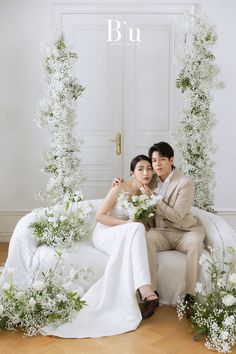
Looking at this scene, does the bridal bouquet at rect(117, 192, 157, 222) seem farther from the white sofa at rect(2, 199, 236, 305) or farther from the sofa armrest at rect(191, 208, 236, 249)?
the sofa armrest at rect(191, 208, 236, 249)

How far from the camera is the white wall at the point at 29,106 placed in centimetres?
644

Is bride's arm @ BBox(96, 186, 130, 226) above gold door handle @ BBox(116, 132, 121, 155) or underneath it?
underneath

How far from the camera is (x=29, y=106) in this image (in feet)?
21.7

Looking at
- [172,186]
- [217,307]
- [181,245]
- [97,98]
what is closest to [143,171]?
[172,186]

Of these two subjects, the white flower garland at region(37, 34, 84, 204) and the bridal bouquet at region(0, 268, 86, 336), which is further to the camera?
the white flower garland at region(37, 34, 84, 204)

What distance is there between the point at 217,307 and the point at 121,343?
0.74 metres

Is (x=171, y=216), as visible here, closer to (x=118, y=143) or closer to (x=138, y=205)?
(x=138, y=205)

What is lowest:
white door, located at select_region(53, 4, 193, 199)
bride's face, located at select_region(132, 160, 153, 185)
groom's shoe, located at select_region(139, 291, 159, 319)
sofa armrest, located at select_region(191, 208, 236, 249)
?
groom's shoe, located at select_region(139, 291, 159, 319)

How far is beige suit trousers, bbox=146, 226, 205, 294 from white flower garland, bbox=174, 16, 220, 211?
1328 mm

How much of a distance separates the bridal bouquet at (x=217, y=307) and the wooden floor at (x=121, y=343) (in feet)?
0.29

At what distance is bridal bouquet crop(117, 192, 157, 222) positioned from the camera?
4332mm

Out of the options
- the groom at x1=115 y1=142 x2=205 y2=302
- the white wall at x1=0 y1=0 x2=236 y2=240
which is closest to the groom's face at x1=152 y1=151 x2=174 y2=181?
the groom at x1=115 y1=142 x2=205 y2=302

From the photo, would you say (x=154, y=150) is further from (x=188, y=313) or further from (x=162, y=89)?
(x=162, y=89)

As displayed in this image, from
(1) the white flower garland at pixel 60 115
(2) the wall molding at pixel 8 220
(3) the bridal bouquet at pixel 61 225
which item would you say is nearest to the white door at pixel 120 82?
(1) the white flower garland at pixel 60 115
